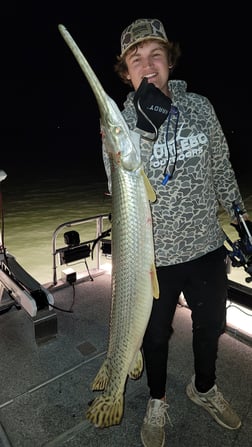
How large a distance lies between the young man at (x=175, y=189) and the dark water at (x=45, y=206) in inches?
240

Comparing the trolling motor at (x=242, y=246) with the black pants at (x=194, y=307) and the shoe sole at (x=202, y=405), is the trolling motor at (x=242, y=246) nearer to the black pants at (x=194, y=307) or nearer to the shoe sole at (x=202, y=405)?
the black pants at (x=194, y=307)

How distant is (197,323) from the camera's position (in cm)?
253

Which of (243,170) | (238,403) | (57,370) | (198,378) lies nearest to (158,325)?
(198,378)

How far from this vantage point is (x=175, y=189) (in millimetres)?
2188

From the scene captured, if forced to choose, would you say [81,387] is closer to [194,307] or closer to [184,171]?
[194,307]

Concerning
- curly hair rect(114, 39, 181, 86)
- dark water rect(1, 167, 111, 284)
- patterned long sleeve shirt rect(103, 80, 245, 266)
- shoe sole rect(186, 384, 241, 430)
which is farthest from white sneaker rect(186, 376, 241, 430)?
dark water rect(1, 167, 111, 284)

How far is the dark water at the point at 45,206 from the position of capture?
1039 cm

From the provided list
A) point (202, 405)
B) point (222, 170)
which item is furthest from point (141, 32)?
point (202, 405)

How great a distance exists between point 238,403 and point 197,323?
1.00m

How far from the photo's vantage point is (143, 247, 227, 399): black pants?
2355 millimetres

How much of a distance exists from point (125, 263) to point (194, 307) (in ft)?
2.73

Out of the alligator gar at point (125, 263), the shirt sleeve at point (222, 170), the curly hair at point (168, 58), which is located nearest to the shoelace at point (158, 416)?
the alligator gar at point (125, 263)

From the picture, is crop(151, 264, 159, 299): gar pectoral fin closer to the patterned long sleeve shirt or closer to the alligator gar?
the alligator gar

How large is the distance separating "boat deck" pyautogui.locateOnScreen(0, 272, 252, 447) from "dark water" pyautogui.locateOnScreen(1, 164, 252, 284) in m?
4.38
